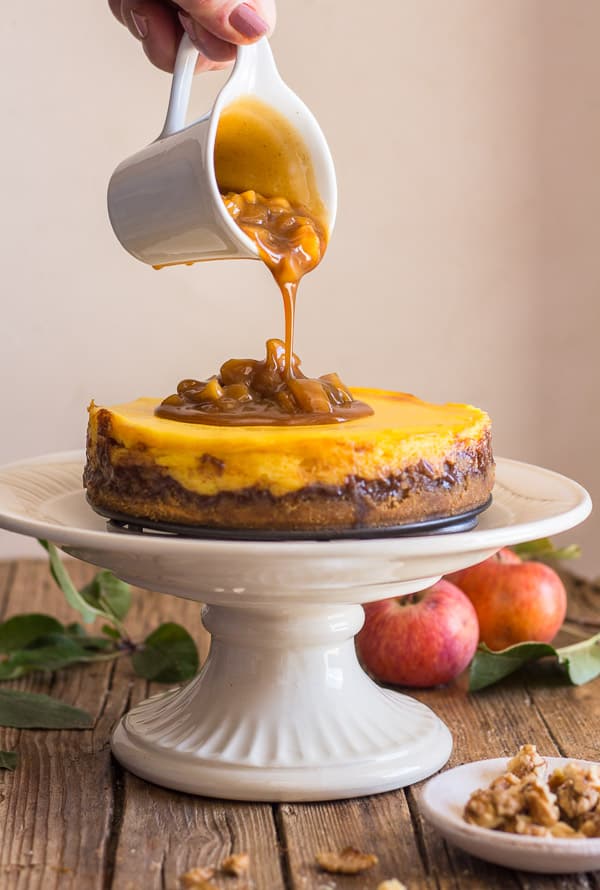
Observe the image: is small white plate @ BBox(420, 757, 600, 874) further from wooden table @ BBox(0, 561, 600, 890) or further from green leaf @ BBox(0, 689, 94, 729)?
green leaf @ BBox(0, 689, 94, 729)

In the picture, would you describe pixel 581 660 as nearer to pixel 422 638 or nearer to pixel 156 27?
pixel 422 638

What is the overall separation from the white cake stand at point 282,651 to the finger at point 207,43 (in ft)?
1.86

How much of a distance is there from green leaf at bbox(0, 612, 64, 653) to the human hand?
0.81 meters

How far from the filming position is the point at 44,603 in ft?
6.97

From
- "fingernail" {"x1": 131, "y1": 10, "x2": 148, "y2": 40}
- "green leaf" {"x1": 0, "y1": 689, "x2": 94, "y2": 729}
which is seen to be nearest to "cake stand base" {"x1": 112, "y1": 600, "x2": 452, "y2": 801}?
"green leaf" {"x1": 0, "y1": 689, "x2": 94, "y2": 729}

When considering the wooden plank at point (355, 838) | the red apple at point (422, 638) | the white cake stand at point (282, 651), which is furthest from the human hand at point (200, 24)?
the wooden plank at point (355, 838)

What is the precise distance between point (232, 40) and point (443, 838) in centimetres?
89

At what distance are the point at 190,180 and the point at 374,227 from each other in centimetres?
133

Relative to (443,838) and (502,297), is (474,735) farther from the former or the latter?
(502,297)

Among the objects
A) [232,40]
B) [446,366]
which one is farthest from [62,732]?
[446,366]

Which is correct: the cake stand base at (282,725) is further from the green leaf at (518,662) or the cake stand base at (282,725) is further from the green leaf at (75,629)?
the green leaf at (75,629)

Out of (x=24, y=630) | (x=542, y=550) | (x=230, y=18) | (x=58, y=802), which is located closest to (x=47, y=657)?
(x=24, y=630)

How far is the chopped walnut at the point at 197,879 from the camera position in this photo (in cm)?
106

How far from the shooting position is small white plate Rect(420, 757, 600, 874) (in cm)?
103
